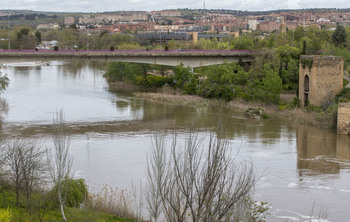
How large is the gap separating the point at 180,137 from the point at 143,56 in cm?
1670

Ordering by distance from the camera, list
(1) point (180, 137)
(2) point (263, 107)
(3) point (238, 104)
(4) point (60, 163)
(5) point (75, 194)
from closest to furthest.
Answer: (4) point (60, 163) < (5) point (75, 194) < (1) point (180, 137) < (2) point (263, 107) < (3) point (238, 104)

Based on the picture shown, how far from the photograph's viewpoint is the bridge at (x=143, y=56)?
38344 millimetres

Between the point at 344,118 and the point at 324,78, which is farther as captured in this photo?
the point at 324,78

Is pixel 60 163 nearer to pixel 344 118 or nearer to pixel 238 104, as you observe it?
pixel 344 118

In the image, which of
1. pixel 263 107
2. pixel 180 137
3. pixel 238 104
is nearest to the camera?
pixel 180 137

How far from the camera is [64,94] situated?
4166 cm

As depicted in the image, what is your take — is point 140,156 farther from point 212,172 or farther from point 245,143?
point 212,172

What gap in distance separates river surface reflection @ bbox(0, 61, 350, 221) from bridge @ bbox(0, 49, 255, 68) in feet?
9.10

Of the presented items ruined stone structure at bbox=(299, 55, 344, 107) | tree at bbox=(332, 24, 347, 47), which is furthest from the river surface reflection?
tree at bbox=(332, 24, 347, 47)

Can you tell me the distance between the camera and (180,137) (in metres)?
26.6

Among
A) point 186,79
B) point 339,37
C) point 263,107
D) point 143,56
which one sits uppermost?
point 339,37

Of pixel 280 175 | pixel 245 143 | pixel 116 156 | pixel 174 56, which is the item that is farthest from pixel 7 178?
pixel 174 56

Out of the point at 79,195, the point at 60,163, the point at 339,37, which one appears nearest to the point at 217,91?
the point at 79,195

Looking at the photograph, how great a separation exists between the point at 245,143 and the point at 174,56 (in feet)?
63.8
